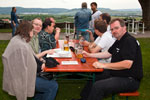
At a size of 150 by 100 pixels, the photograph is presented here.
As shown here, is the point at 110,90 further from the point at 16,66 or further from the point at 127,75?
the point at 16,66

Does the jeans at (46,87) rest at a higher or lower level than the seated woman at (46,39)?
lower

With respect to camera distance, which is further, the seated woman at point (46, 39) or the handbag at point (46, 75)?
the seated woman at point (46, 39)

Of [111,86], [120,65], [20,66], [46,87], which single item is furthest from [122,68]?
[20,66]

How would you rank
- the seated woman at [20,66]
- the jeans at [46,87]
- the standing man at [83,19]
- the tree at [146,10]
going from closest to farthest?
1. the seated woman at [20,66]
2. the jeans at [46,87]
3. the standing man at [83,19]
4. the tree at [146,10]

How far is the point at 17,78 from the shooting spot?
2629mm

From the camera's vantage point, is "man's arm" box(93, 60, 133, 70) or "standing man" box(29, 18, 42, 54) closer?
"man's arm" box(93, 60, 133, 70)

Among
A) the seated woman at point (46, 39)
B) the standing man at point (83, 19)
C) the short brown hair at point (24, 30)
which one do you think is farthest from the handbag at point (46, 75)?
the standing man at point (83, 19)

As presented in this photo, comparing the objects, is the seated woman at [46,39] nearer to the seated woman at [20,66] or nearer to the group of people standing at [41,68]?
the group of people standing at [41,68]

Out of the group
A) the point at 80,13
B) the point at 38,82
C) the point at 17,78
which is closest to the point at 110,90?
the point at 38,82

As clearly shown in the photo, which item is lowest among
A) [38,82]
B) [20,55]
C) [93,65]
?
[38,82]

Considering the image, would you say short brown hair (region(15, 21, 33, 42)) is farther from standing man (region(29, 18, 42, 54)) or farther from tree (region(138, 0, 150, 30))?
tree (region(138, 0, 150, 30))

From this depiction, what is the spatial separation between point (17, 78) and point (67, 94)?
176cm

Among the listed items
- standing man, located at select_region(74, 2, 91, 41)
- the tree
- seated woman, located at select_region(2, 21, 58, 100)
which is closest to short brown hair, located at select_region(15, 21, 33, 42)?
seated woman, located at select_region(2, 21, 58, 100)

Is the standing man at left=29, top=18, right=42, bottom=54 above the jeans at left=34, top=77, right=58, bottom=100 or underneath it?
above
